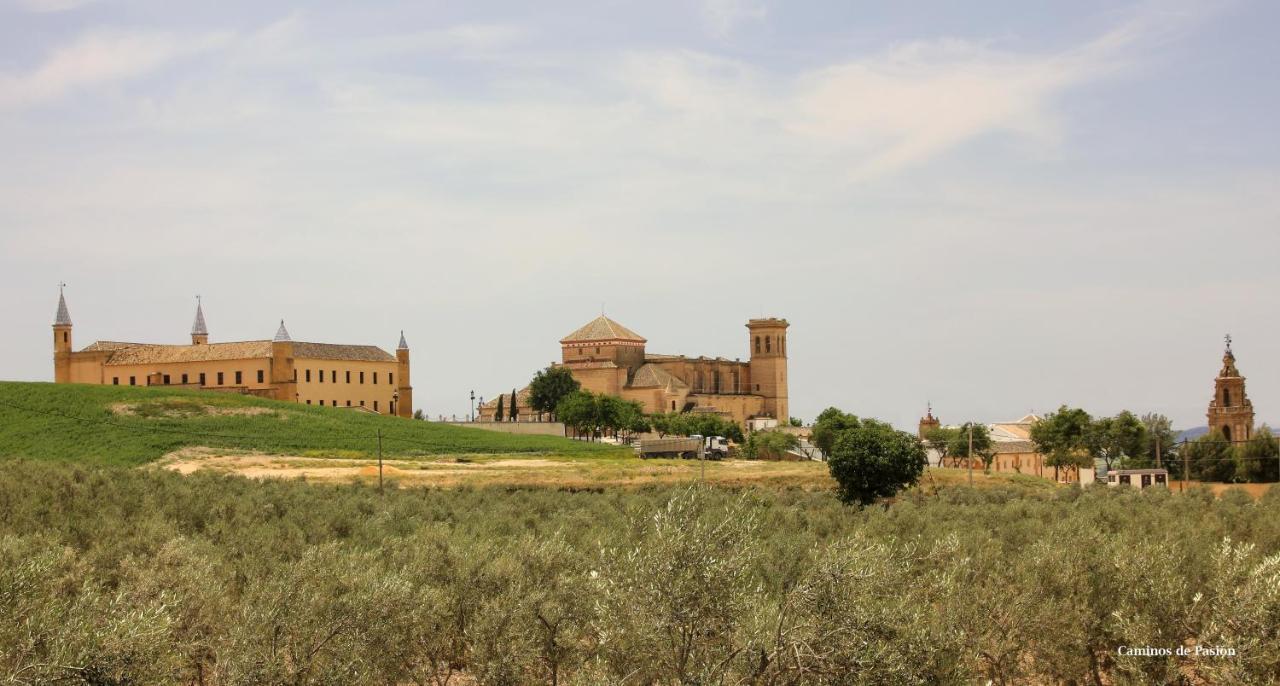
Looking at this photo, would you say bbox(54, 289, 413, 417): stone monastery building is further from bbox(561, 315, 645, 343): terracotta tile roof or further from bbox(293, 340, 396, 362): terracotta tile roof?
bbox(561, 315, 645, 343): terracotta tile roof

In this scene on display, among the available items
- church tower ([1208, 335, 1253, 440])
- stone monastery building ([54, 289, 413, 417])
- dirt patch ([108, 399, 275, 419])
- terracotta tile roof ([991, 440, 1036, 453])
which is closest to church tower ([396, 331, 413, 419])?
stone monastery building ([54, 289, 413, 417])

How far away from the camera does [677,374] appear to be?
125 meters

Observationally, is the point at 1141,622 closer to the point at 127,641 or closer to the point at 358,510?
the point at 127,641

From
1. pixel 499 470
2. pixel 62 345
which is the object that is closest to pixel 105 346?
pixel 62 345

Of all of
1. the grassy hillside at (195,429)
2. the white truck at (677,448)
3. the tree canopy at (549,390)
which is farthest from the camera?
the tree canopy at (549,390)

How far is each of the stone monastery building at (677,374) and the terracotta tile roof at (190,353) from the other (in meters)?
26.8

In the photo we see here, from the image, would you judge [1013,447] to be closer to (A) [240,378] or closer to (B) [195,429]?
(A) [240,378]

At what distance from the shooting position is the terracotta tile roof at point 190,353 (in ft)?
291

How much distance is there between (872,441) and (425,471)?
19.0 meters

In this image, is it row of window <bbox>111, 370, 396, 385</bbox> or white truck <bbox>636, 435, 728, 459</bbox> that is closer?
white truck <bbox>636, 435, 728, 459</bbox>

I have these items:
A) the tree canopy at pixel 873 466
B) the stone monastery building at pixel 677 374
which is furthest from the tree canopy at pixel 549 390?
the tree canopy at pixel 873 466

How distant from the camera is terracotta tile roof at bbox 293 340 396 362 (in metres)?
90.0

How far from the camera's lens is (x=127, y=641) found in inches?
494

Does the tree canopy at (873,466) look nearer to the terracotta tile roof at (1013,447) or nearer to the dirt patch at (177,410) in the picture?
the dirt patch at (177,410)
